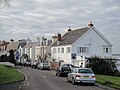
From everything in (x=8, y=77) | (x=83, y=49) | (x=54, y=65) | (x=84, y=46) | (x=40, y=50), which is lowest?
(x=8, y=77)

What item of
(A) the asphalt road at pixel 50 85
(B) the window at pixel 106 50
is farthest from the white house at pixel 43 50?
(A) the asphalt road at pixel 50 85

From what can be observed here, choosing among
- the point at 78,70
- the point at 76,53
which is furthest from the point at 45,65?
the point at 78,70

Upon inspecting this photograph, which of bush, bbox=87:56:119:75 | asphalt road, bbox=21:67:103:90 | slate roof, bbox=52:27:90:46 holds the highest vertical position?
slate roof, bbox=52:27:90:46

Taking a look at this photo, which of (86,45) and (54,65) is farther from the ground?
(86,45)

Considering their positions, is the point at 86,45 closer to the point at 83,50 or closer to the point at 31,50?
the point at 83,50

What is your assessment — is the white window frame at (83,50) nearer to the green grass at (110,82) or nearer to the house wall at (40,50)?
the house wall at (40,50)

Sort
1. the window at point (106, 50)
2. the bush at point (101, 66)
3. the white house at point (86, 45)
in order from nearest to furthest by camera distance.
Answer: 1. the bush at point (101, 66)
2. the white house at point (86, 45)
3. the window at point (106, 50)

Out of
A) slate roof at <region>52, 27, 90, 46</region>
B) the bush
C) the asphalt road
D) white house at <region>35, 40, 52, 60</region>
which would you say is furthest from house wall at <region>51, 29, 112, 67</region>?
the asphalt road

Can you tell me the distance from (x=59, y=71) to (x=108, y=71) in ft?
30.1

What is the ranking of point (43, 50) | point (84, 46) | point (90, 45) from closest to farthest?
1. point (84, 46)
2. point (90, 45)
3. point (43, 50)

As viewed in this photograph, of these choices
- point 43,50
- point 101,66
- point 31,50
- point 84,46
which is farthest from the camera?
point 31,50

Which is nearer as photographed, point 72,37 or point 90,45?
point 90,45

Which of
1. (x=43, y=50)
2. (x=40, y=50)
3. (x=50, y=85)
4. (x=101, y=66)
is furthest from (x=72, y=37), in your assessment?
(x=50, y=85)

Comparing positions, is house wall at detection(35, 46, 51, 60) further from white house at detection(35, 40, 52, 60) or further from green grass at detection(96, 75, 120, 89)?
green grass at detection(96, 75, 120, 89)
